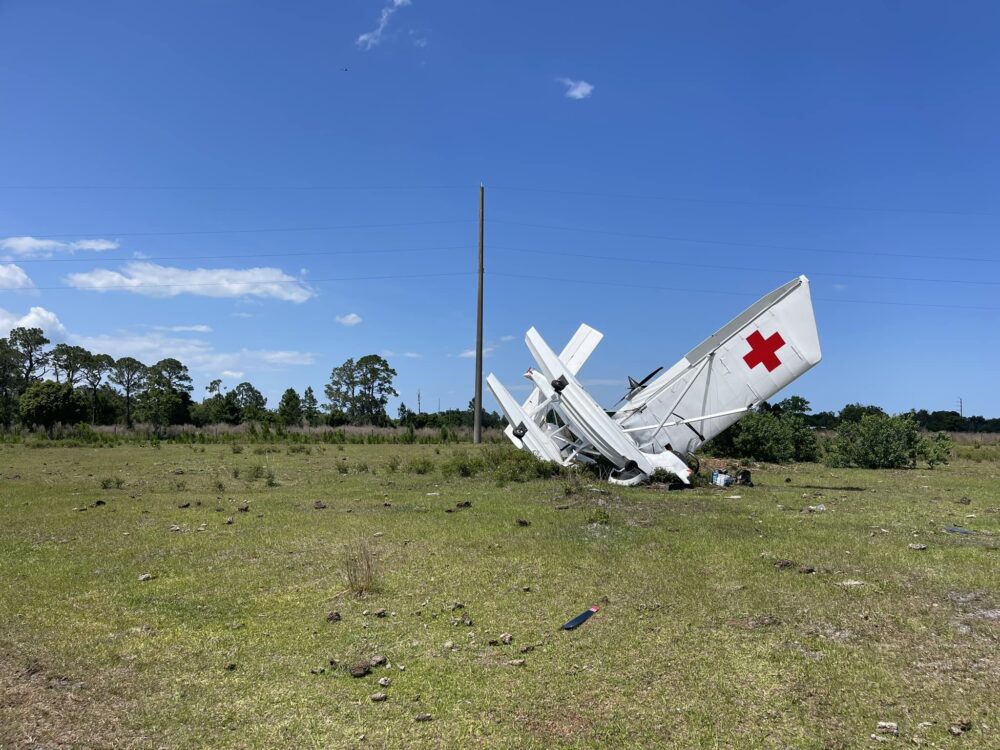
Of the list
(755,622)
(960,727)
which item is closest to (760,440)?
(755,622)

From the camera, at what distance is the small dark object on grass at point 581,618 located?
217 inches

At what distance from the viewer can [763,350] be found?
14680 millimetres

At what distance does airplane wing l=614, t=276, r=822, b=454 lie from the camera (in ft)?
46.9

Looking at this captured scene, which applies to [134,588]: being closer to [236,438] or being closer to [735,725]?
[735,725]

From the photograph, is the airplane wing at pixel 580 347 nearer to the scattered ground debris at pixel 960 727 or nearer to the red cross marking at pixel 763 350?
the red cross marking at pixel 763 350

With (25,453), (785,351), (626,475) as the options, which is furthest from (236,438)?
(785,351)

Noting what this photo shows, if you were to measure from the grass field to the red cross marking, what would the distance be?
4360 millimetres

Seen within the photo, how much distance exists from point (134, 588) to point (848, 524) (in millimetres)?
9430

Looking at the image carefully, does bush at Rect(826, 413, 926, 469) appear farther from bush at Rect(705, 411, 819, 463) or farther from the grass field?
the grass field

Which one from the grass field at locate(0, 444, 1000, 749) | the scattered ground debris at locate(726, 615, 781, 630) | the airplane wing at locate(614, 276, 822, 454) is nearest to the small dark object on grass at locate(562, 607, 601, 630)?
the grass field at locate(0, 444, 1000, 749)

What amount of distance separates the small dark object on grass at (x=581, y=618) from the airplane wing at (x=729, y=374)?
10153 mm

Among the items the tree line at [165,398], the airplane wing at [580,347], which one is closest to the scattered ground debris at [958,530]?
the airplane wing at [580,347]

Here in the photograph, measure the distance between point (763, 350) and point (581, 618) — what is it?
10.8 m

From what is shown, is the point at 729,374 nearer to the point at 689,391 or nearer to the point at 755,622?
the point at 689,391
